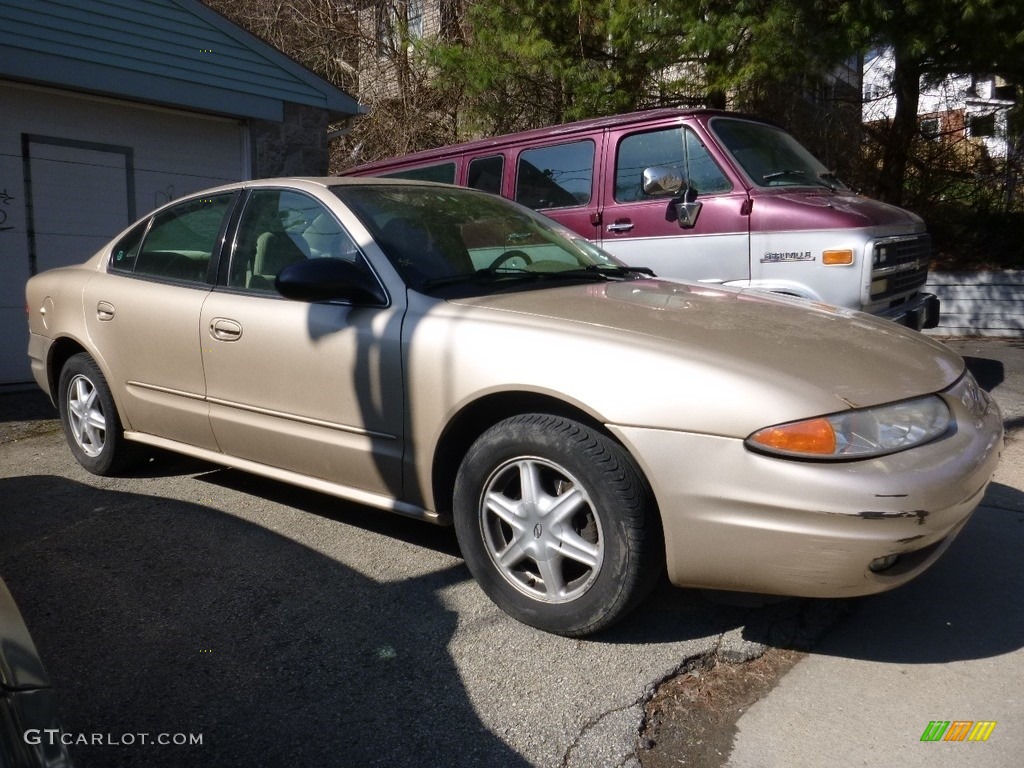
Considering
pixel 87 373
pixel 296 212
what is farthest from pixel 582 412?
pixel 87 373

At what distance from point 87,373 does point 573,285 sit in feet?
8.80

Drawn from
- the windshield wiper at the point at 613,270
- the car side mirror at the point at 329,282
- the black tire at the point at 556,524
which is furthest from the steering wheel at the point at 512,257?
the black tire at the point at 556,524

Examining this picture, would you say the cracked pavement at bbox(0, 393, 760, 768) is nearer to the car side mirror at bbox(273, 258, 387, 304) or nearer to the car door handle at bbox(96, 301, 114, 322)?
the car door handle at bbox(96, 301, 114, 322)

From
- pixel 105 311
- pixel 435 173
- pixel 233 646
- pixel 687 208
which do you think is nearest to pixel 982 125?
pixel 687 208

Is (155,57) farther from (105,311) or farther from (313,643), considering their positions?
(313,643)

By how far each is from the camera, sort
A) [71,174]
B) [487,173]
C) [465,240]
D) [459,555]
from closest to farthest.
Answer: [459,555] < [465,240] < [487,173] < [71,174]

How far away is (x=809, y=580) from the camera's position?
104 inches

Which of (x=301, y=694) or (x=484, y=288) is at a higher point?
(x=484, y=288)

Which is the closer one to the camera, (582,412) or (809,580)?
(809,580)

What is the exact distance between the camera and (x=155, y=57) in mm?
8852

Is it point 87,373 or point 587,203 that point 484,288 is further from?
point 587,203

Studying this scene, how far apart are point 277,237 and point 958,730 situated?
10.4 ft

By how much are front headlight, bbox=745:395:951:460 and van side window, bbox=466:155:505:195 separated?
5373mm

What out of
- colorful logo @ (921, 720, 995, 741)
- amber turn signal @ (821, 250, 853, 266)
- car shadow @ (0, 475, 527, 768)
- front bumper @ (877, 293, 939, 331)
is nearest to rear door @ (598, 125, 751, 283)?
amber turn signal @ (821, 250, 853, 266)
